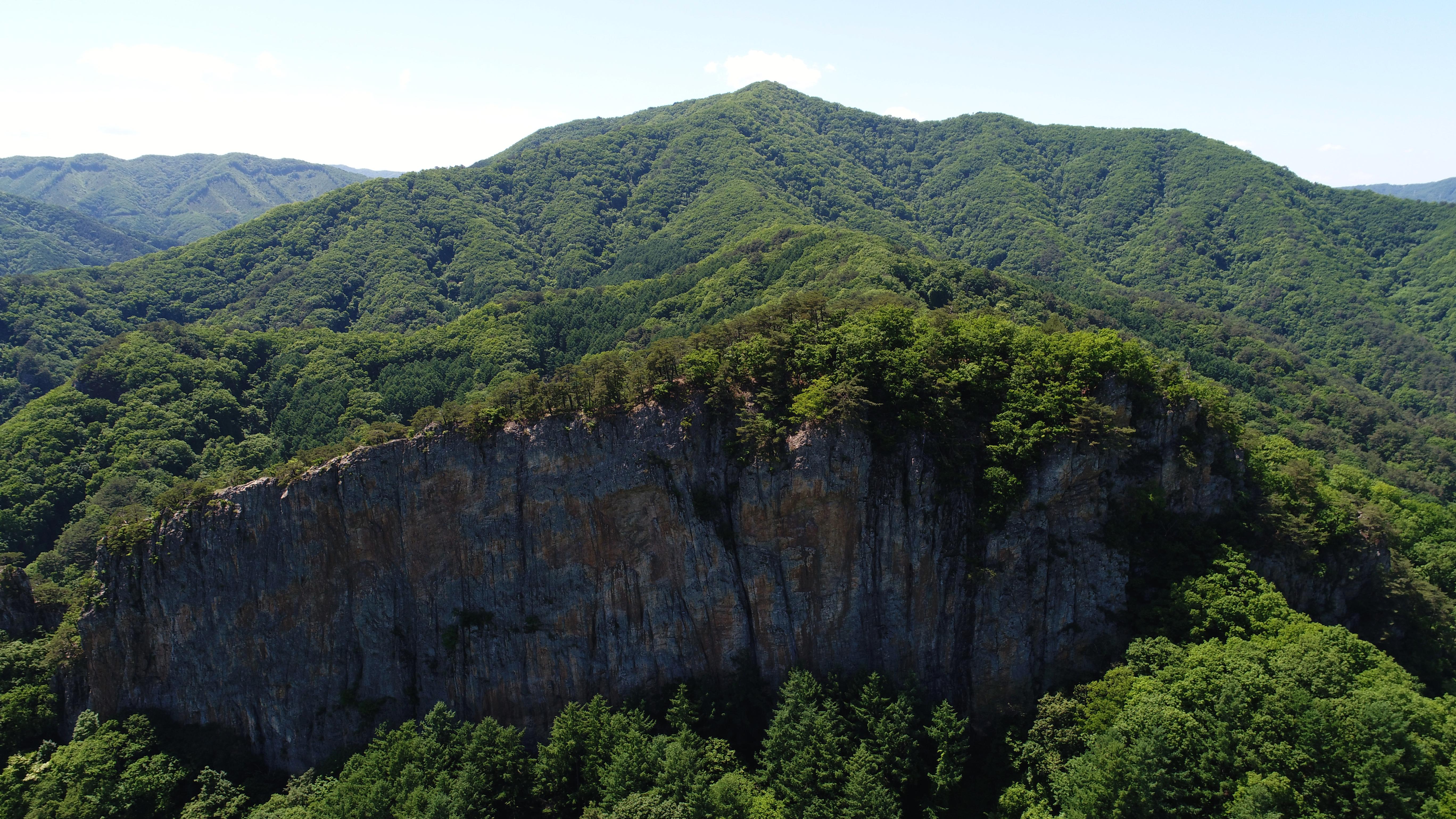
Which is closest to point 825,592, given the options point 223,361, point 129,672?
point 129,672

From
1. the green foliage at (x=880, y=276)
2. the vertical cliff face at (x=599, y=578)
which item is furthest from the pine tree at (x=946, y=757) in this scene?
the green foliage at (x=880, y=276)

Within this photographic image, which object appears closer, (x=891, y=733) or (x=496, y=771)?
(x=891, y=733)

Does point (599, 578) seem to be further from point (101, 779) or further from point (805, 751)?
point (101, 779)

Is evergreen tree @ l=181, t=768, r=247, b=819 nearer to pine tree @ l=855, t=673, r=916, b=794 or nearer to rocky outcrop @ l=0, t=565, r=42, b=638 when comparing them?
rocky outcrop @ l=0, t=565, r=42, b=638

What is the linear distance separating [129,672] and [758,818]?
47516 mm

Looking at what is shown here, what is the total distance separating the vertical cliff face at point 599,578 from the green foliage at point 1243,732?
4.11 meters

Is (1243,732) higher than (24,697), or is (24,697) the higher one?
(1243,732)

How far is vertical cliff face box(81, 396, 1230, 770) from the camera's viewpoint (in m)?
41.6

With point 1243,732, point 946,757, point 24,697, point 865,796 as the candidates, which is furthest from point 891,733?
point 24,697

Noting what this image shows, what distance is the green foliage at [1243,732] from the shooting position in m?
30.3

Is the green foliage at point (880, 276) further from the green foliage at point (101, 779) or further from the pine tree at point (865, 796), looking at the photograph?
the pine tree at point (865, 796)

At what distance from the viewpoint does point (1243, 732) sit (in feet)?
107

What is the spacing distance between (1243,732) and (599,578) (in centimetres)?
3656

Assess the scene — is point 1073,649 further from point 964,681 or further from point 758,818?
point 758,818
